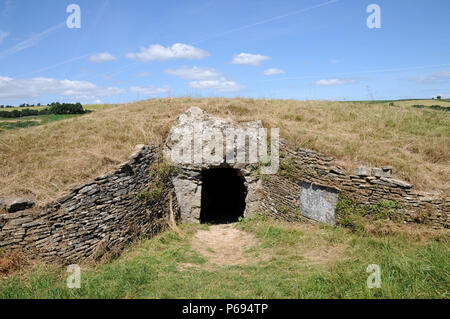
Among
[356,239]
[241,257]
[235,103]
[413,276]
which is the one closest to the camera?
[413,276]

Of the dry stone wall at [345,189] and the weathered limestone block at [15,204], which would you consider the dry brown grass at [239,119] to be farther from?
the dry stone wall at [345,189]

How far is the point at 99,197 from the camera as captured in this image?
6.86 meters

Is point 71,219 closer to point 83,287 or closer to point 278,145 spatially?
point 83,287

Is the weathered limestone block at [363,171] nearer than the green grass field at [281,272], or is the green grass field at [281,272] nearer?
the green grass field at [281,272]

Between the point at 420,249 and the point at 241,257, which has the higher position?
the point at 420,249

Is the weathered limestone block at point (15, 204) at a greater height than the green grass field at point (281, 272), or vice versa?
the weathered limestone block at point (15, 204)

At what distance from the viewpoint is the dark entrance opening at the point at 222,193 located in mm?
12336

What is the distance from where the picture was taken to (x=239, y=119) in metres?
10.8

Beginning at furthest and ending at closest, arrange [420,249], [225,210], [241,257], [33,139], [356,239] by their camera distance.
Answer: [225,210] < [33,139] < [241,257] < [356,239] < [420,249]

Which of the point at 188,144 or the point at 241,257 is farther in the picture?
the point at 188,144

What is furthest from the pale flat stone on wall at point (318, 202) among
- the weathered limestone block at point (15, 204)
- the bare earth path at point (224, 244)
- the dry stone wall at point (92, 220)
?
the weathered limestone block at point (15, 204)

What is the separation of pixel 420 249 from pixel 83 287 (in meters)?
7.11

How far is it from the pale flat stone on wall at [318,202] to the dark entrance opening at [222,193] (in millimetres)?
4047
